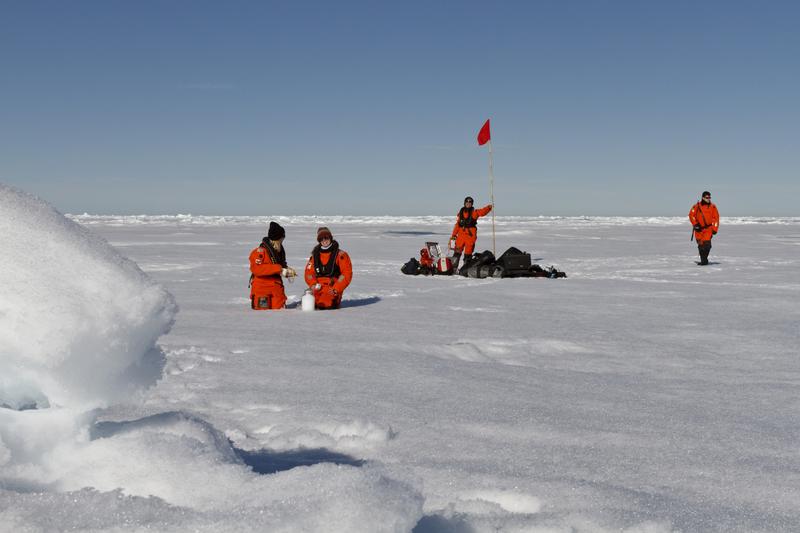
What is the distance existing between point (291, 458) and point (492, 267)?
10.6m

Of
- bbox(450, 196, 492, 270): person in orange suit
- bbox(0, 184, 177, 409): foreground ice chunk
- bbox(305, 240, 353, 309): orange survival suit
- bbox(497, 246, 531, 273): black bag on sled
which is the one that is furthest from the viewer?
bbox(450, 196, 492, 270): person in orange suit

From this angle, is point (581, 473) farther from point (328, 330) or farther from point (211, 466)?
point (328, 330)

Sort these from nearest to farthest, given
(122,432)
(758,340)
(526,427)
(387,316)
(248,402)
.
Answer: (122,432) → (526,427) → (248,402) → (758,340) → (387,316)

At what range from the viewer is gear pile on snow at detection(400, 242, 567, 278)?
13.0 metres

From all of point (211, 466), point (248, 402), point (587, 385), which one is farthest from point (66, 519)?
point (587, 385)

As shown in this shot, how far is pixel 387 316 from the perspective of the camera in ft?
24.9

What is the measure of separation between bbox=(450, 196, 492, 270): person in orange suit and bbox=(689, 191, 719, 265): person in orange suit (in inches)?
216

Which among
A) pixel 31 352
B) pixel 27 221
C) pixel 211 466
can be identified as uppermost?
pixel 27 221

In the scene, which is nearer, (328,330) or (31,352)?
(31,352)

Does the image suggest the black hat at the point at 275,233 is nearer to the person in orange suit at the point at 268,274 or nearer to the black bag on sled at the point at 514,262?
the person in orange suit at the point at 268,274

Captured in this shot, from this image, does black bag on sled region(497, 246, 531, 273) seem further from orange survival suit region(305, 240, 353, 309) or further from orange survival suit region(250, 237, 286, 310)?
orange survival suit region(250, 237, 286, 310)

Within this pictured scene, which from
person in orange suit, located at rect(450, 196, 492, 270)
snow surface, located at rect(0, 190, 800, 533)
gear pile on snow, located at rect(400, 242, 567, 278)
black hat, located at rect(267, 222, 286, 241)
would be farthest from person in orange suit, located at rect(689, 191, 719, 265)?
black hat, located at rect(267, 222, 286, 241)

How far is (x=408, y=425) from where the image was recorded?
126 inches

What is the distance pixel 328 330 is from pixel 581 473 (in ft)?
13.3
